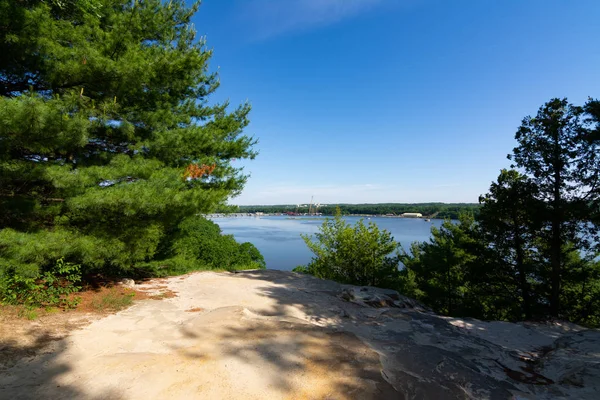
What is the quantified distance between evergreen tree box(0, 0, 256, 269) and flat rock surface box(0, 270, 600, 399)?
173 cm

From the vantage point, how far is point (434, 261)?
583 inches

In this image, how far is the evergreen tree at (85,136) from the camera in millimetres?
4492

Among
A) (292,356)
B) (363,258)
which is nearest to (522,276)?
(363,258)

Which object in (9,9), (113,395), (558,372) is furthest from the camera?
(9,9)

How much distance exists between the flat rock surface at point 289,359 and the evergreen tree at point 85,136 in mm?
1729

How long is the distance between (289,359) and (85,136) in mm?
5204

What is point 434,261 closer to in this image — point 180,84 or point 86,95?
point 180,84

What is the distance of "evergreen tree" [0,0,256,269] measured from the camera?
4492 millimetres

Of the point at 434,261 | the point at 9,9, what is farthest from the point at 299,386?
the point at 434,261

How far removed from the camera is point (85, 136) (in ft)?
16.4

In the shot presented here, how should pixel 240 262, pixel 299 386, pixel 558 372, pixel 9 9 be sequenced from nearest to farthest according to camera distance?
pixel 299 386, pixel 558 372, pixel 9 9, pixel 240 262

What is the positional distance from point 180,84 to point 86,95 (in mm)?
2274

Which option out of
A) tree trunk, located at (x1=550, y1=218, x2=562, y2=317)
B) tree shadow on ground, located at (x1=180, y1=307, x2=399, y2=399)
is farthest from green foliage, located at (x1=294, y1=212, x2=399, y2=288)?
tree shadow on ground, located at (x1=180, y1=307, x2=399, y2=399)

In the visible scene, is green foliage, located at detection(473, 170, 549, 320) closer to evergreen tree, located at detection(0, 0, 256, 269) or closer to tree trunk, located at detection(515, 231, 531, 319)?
tree trunk, located at detection(515, 231, 531, 319)
